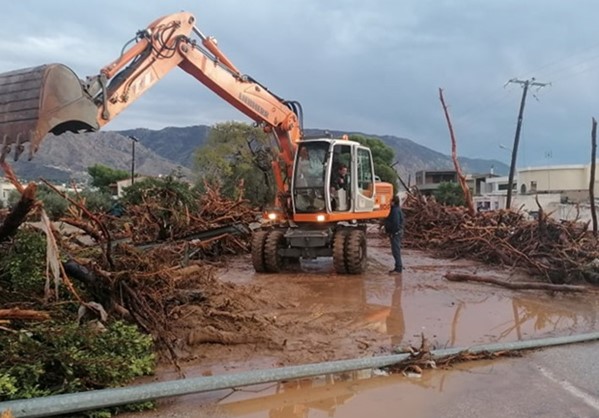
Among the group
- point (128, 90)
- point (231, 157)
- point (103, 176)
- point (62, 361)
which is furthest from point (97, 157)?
point (62, 361)

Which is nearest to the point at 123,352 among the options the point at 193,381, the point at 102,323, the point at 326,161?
the point at 102,323

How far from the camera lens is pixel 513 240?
13062 millimetres

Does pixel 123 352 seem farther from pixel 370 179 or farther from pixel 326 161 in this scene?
pixel 370 179

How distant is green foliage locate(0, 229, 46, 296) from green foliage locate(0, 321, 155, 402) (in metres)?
0.72

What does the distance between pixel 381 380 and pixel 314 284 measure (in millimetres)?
5094

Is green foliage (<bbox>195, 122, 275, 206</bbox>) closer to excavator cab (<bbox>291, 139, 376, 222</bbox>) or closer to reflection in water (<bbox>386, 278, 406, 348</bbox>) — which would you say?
excavator cab (<bbox>291, 139, 376, 222</bbox>)

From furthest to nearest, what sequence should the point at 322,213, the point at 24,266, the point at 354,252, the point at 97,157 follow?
the point at 97,157 → the point at 322,213 → the point at 354,252 → the point at 24,266

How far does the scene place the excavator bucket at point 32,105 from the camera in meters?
5.69

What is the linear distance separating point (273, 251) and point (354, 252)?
1.65 metres

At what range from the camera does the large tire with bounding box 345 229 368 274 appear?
10781 mm

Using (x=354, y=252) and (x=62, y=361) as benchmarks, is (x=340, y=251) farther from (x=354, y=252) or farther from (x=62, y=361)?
(x=62, y=361)

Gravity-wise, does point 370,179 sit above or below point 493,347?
above

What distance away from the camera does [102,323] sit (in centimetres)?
518

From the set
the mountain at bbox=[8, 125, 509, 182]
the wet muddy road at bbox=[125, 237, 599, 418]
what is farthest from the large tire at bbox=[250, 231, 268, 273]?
the mountain at bbox=[8, 125, 509, 182]
